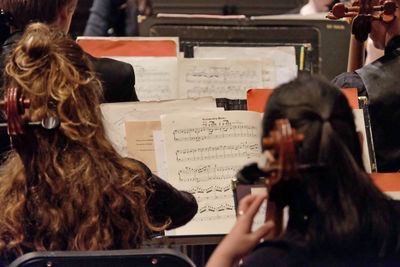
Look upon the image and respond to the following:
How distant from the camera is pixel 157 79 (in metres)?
2.63

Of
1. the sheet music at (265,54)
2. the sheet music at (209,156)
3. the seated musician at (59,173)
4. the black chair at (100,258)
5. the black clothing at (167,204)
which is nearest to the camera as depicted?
the black chair at (100,258)

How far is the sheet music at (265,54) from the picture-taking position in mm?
2867

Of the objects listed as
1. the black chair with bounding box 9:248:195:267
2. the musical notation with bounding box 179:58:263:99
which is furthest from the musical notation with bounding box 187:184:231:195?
the black chair with bounding box 9:248:195:267

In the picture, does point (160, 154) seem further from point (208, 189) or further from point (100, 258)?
point (100, 258)

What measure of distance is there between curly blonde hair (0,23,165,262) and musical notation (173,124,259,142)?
511 mm

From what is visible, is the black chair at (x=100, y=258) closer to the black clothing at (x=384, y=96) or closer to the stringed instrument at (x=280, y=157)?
the stringed instrument at (x=280, y=157)

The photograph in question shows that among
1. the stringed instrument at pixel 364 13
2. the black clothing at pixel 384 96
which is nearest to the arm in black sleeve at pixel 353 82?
the black clothing at pixel 384 96

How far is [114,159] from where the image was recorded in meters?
1.72

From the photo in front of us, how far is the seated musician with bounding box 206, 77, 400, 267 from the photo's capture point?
1.23 m

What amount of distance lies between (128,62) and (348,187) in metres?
1.54

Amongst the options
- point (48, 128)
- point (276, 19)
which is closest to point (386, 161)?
point (276, 19)

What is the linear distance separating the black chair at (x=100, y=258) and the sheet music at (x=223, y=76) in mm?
1314

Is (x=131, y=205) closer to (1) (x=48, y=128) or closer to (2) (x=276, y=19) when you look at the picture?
(1) (x=48, y=128)

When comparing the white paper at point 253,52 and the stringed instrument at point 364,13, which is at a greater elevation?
the stringed instrument at point 364,13
